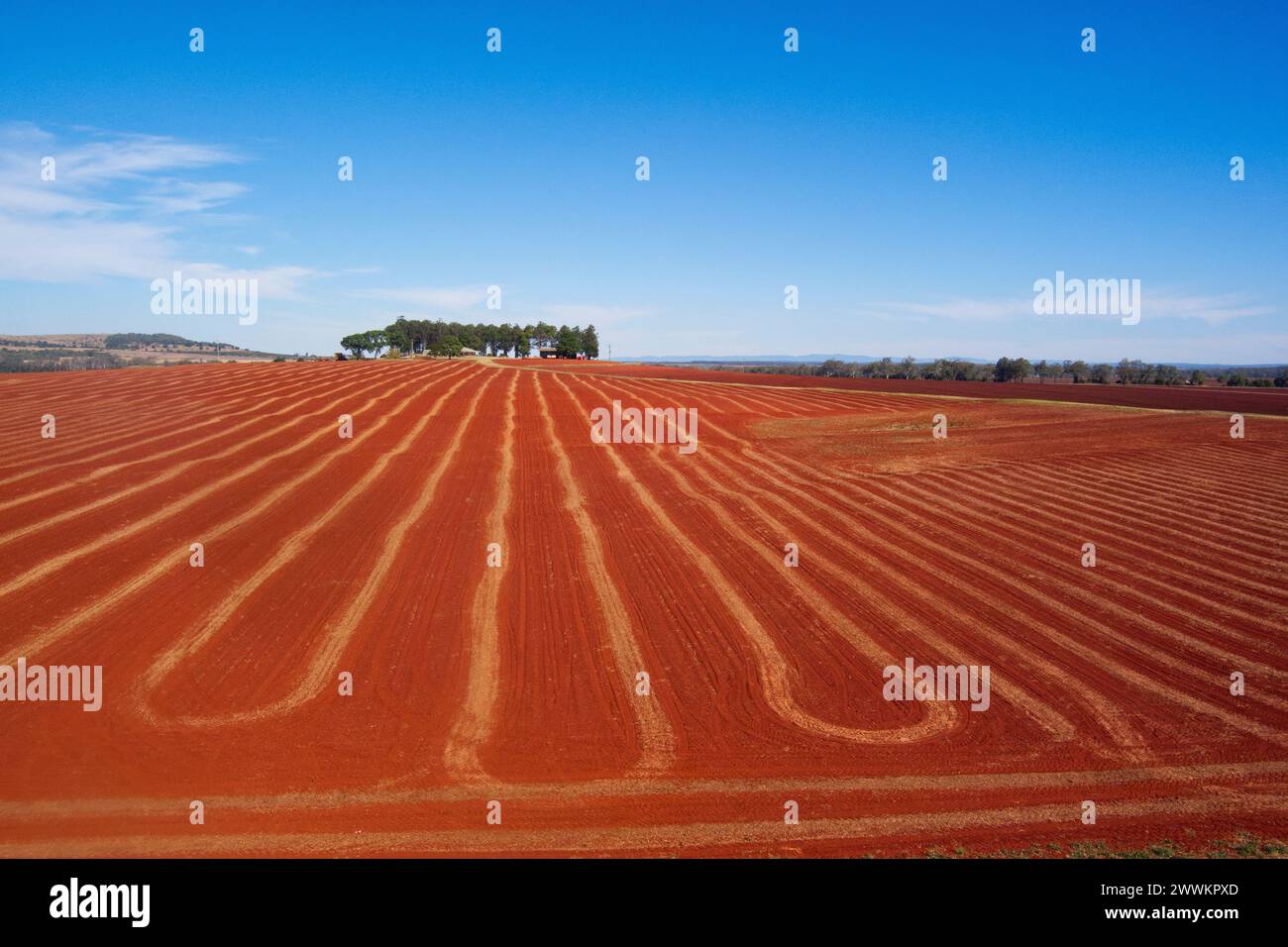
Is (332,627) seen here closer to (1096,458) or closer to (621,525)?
(621,525)

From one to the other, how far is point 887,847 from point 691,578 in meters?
7.63

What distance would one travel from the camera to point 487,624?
38.9 feet

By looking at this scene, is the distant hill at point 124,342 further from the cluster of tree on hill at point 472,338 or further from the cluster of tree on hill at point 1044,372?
the cluster of tree on hill at point 1044,372

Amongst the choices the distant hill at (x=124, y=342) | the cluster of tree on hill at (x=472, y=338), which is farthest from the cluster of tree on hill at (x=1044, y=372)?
the distant hill at (x=124, y=342)

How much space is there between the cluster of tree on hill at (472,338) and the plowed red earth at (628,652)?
11091 centimetres

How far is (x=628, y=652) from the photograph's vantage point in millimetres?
10844

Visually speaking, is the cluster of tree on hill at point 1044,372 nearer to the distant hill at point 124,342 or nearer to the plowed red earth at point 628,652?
the plowed red earth at point 628,652

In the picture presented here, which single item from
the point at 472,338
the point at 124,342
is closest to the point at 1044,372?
the point at 472,338

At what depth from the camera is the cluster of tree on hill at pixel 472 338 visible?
133 m

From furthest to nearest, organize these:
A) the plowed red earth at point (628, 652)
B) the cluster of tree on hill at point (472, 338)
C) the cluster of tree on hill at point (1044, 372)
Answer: the cluster of tree on hill at point (472, 338) → the cluster of tree on hill at point (1044, 372) → the plowed red earth at point (628, 652)

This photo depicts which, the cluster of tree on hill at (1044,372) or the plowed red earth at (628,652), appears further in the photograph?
the cluster of tree on hill at (1044,372)

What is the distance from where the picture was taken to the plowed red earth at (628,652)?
721 centimetres

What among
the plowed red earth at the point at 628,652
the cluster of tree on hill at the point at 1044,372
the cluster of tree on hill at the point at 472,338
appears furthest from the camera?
the cluster of tree on hill at the point at 472,338

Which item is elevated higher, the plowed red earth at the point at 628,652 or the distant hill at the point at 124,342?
the distant hill at the point at 124,342
